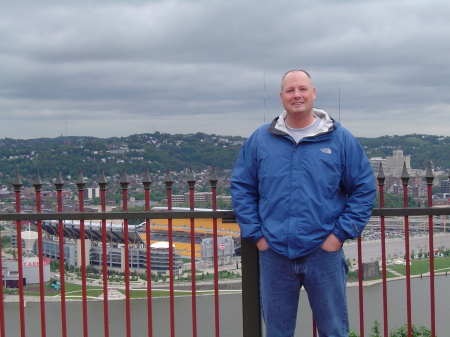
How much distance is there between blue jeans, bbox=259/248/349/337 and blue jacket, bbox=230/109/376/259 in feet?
0.38

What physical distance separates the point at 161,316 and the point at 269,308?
277 inches

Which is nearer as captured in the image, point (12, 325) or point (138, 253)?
point (138, 253)

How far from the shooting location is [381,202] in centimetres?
371

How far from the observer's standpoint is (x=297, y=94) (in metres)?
3.03

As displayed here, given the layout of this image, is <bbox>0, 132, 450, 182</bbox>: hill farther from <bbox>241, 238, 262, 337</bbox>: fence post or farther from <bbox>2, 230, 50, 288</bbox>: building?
<bbox>241, 238, 262, 337</bbox>: fence post

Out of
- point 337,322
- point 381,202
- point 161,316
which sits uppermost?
point 381,202

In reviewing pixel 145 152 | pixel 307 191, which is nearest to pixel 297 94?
pixel 307 191

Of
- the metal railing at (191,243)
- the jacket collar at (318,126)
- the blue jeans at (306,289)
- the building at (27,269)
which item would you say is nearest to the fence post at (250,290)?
the metal railing at (191,243)

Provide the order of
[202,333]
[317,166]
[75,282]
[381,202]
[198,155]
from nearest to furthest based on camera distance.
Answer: [317,166] < [381,202] < [75,282] < [202,333] < [198,155]

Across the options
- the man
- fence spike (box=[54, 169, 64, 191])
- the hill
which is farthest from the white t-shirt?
the hill

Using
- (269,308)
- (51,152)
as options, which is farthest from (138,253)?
(51,152)

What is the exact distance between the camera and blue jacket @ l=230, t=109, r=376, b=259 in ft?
9.83

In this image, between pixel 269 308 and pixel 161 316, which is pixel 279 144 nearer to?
pixel 269 308

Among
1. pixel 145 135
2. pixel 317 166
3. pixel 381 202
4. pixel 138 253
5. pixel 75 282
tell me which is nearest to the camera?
pixel 317 166
